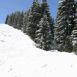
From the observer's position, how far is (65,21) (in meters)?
16.4

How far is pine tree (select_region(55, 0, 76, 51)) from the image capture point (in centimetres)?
1614

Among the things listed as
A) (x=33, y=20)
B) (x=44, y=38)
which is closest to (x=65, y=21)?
(x=44, y=38)

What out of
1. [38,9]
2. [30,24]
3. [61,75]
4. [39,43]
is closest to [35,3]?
[38,9]

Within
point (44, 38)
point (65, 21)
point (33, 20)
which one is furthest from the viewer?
point (33, 20)

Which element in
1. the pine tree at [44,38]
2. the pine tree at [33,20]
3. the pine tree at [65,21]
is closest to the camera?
the pine tree at [65,21]

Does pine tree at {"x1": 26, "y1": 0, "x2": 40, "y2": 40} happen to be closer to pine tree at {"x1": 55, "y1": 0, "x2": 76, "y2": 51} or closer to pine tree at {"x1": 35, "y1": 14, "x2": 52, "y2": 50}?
pine tree at {"x1": 35, "y1": 14, "x2": 52, "y2": 50}

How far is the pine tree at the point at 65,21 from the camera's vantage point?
16.1 m

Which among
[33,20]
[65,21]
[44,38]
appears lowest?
[44,38]

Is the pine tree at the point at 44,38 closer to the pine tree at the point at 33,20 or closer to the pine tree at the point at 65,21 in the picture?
the pine tree at the point at 65,21

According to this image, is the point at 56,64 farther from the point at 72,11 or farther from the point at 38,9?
the point at 38,9

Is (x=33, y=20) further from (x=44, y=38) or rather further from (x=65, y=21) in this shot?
(x=65, y=21)

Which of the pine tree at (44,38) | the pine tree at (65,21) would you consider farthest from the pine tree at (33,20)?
the pine tree at (65,21)

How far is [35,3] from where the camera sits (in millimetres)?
26328

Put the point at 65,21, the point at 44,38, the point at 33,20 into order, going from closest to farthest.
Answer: the point at 65,21 < the point at 44,38 < the point at 33,20
